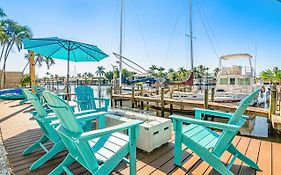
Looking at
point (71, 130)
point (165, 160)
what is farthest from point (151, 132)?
point (71, 130)

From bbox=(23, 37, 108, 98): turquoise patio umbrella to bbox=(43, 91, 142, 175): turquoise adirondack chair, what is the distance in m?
2.23

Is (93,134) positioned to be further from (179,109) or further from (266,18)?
(266,18)

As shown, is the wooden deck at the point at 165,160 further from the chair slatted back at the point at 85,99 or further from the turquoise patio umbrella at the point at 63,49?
the turquoise patio umbrella at the point at 63,49

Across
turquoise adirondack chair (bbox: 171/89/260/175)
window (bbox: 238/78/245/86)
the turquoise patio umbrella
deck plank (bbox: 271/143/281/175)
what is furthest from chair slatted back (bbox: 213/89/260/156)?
window (bbox: 238/78/245/86)

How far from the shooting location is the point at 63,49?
4.59 metres

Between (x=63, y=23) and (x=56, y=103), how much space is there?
9.02 metres

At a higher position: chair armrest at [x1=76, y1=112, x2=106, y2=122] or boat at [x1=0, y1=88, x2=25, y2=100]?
chair armrest at [x1=76, y1=112, x2=106, y2=122]

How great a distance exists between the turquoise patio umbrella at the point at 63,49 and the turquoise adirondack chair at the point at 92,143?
2.23 metres

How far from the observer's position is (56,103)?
5.31 ft

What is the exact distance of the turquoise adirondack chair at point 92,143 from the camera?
1.53 meters

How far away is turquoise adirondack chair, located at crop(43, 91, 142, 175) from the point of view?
5.02 ft

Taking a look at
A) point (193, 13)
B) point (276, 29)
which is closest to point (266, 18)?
point (276, 29)

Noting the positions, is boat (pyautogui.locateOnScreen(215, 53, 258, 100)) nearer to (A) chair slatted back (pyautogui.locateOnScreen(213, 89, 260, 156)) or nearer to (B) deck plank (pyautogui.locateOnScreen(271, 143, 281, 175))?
(B) deck plank (pyautogui.locateOnScreen(271, 143, 281, 175))

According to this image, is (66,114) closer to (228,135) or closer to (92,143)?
(92,143)
